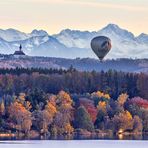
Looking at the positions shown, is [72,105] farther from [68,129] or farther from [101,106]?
[68,129]

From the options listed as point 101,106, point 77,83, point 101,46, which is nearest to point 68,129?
point 101,106

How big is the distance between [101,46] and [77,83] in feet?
115

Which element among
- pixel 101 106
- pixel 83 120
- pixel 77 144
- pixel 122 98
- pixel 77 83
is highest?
pixel 77 83

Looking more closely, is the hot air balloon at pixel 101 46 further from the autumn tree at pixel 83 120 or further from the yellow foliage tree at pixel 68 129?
the yellow foliage tree at pixel 68 129

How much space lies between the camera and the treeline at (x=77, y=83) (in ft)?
524

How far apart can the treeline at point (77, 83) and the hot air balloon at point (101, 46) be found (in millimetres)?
24410

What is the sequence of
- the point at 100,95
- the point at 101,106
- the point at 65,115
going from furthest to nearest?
the point at 100,95 < the point at 101,106 < the point at 65,115

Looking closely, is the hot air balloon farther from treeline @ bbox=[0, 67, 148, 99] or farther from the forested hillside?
treeline @ bbox=[0, 67, 148, 99]

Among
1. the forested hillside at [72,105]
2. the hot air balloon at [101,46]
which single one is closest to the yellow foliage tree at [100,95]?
the forested hillside at [72,105]

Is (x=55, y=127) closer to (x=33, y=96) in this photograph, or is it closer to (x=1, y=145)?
(x=33, y=96)

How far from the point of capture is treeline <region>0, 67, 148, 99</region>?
524ft

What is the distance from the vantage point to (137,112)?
139625 mm

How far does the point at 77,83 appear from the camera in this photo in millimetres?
165625

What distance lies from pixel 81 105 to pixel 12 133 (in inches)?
589
